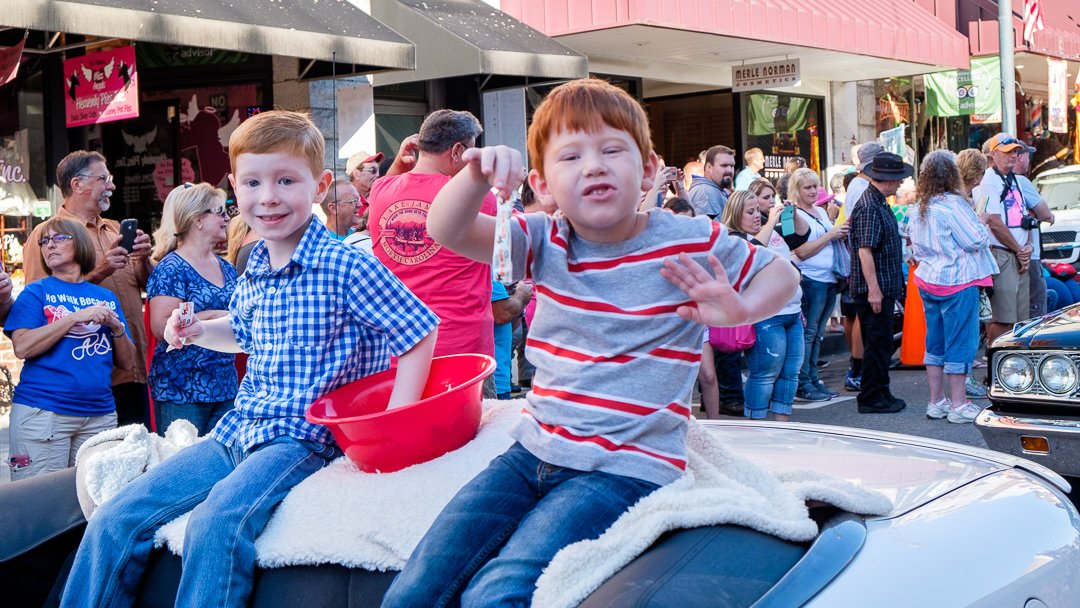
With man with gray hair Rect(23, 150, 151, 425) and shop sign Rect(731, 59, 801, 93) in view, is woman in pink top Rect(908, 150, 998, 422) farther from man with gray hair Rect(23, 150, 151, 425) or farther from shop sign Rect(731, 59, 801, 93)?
shop sign Rect(731, 59, 801, 93)

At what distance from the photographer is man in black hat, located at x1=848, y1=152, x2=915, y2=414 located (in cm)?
899

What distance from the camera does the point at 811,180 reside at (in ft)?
32.9

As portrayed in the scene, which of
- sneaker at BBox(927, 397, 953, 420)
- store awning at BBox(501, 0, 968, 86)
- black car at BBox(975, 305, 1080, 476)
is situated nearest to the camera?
black car at BBox(975, 305, 1080, 476)

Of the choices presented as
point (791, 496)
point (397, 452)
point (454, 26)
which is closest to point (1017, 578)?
point (791, 496)

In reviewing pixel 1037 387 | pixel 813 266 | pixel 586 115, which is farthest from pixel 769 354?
pixel 586 115

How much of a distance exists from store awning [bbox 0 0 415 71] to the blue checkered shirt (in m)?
5.20

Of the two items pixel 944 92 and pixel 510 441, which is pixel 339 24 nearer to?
pixel 510 441

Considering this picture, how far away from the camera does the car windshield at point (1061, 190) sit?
59.7ft

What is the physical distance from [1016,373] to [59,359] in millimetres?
4579

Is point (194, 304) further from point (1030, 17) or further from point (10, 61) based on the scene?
point (1030, 17)

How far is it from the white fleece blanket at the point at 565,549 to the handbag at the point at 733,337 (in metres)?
5.03

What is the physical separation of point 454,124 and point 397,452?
8.96 ft

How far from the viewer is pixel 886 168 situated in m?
8.94

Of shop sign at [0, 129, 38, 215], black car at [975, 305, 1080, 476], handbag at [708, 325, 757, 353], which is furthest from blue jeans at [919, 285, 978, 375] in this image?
shop sign at [0, 129, 38, 215]
